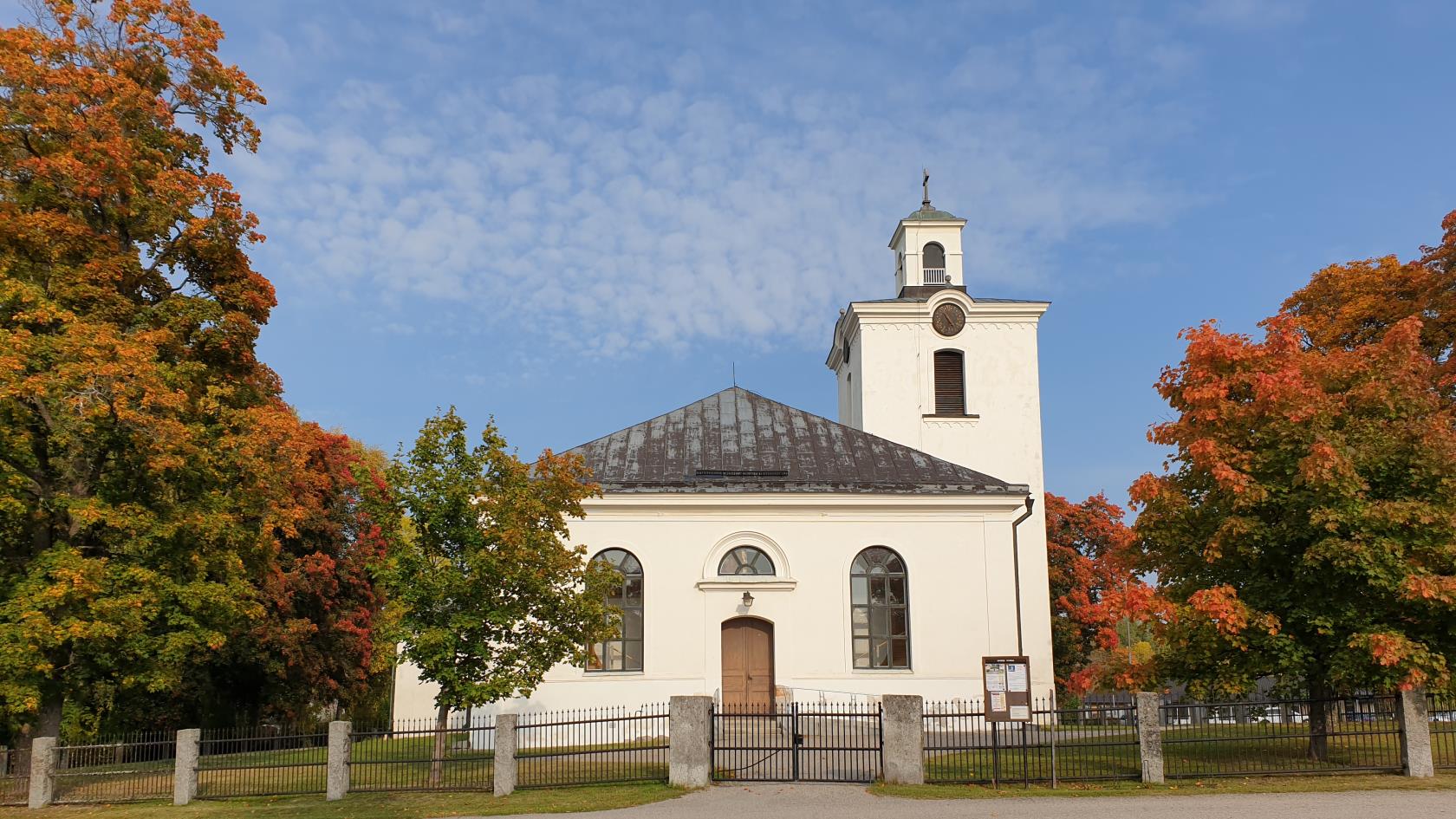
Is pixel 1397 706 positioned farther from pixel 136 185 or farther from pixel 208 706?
pixel 208 706

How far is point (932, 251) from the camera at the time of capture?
3269 centimetres

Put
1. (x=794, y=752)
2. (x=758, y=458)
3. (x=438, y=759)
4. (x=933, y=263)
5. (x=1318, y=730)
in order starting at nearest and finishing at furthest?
(x=794, y=752) → (x=438, y=759) → (x=1318, y=730) → (x=758, y=458) → (x=933, y=263)

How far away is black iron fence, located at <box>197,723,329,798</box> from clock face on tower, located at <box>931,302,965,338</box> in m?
20.2

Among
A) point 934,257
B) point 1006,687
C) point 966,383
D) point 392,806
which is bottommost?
point 392,806

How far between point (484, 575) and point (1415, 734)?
13.8 meters

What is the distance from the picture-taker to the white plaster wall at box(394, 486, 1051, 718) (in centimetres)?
2300

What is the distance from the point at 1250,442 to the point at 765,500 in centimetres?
1020

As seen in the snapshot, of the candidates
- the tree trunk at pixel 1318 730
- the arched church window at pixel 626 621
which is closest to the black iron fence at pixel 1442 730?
the tree trunk at pixel 1318 730

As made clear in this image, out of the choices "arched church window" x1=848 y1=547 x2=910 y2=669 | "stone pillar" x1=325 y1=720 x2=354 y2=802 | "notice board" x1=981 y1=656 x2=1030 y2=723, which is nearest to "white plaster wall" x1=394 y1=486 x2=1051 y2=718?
"arched church window" x1=848 y1=547 x2=910 y2=669

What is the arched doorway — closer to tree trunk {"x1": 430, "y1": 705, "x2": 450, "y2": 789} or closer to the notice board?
tree trunk {"x1": 430, "y1": 705, "x2": 450, "y2": 789}

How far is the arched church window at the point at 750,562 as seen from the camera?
78.1 ft

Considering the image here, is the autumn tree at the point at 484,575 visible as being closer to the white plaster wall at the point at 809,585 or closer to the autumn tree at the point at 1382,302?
the white plaster wall at the point at 809,585

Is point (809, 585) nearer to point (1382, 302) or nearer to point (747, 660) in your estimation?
point (747, 660)

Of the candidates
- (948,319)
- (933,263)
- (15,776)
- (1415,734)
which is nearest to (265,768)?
(15,776)
